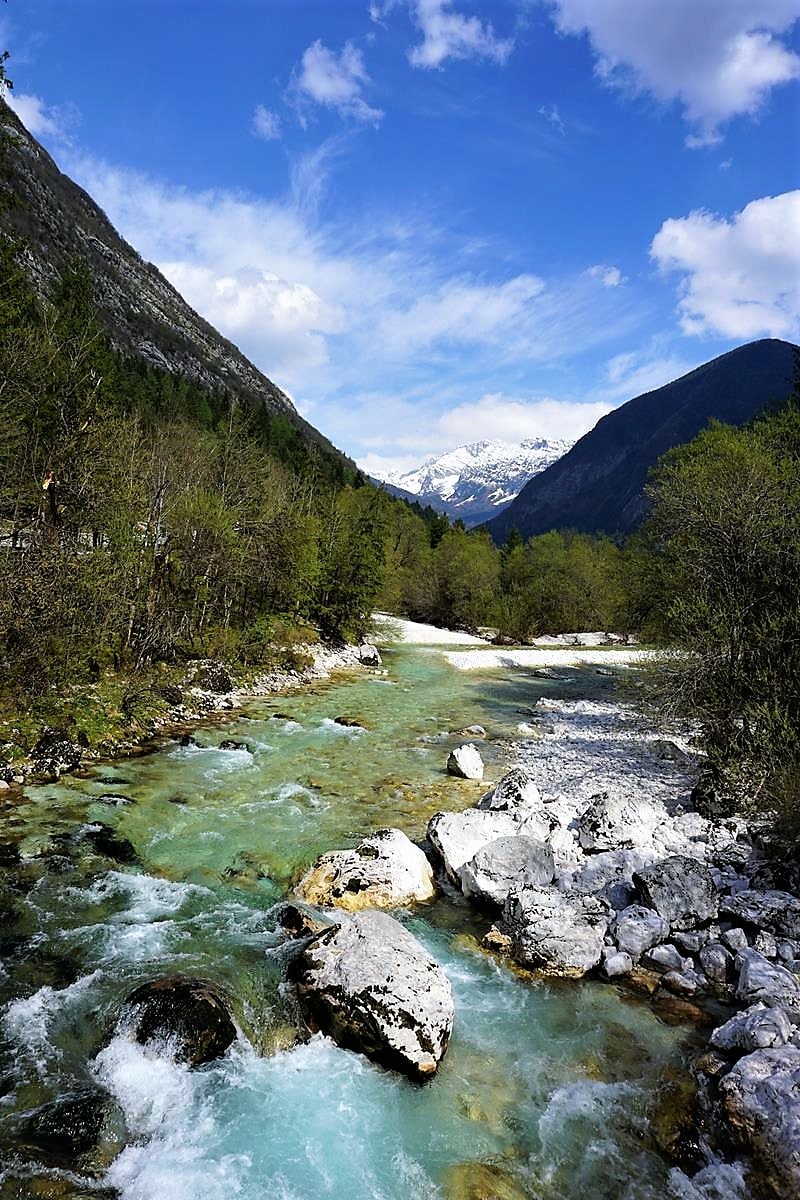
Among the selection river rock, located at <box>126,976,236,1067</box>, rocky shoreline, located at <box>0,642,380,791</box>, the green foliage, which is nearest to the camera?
river rock, located at <box>126,976,236,1067</box>

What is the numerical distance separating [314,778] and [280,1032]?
8128 millimetres

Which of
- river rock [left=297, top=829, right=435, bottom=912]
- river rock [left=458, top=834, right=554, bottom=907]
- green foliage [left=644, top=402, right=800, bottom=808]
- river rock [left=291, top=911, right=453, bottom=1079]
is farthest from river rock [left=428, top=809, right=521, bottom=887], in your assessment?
green foliage [left=644, top=402, right=800, bottom=808]

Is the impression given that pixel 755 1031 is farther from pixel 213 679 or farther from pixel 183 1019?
pixel 213 679

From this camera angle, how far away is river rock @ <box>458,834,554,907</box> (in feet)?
32.0

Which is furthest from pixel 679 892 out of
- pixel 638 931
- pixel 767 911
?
pixel 767 911

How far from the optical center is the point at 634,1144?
5.73 metres

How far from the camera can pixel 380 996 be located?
6863 millimetres

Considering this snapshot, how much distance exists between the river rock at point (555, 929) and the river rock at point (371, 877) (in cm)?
164

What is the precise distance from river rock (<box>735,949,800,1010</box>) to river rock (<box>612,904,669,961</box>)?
1043mm

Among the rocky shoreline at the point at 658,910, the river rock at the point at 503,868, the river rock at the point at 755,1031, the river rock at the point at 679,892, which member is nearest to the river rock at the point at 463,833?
the rocky shoreline at the point at 658,910

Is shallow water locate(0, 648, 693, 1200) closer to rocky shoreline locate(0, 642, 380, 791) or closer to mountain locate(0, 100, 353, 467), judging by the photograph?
rocky shoreline locate(0, 642, 380, 791)

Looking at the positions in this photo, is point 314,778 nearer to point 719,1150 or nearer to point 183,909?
point 183,909

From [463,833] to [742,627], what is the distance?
816cm

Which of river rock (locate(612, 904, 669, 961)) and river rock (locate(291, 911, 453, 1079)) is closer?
river rock (locate(291, 911, 453, 1079))
